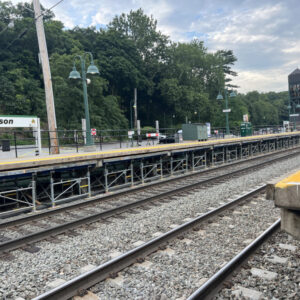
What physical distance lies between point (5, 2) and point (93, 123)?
137 feet

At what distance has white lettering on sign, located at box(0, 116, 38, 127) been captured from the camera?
→ 10920mm

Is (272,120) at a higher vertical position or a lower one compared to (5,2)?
lower

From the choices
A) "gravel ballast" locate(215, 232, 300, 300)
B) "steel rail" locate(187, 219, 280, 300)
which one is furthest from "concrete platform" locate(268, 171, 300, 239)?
"steel rail" locate(187, 219, 280, 300)

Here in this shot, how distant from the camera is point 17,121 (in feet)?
37.7

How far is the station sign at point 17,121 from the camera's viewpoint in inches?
430

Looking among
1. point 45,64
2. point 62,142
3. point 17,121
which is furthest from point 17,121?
point 62,142

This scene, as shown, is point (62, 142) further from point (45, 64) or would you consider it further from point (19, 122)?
point (19, 122)

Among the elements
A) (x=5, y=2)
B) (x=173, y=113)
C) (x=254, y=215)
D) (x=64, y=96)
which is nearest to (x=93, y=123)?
(x=64, y=96)

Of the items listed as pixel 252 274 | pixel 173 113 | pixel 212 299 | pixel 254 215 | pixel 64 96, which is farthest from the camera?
pixel 173 113

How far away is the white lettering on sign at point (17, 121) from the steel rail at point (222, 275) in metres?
9.58

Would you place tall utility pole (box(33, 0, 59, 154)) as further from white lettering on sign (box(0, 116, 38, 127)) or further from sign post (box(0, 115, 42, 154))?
white lettering on sign (box(0, 116, 38, 127))

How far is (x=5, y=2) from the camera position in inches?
2406

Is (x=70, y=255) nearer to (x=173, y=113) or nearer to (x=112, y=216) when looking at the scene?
(x=112, y=216)

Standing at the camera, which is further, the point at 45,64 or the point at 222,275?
the point at 45,64
